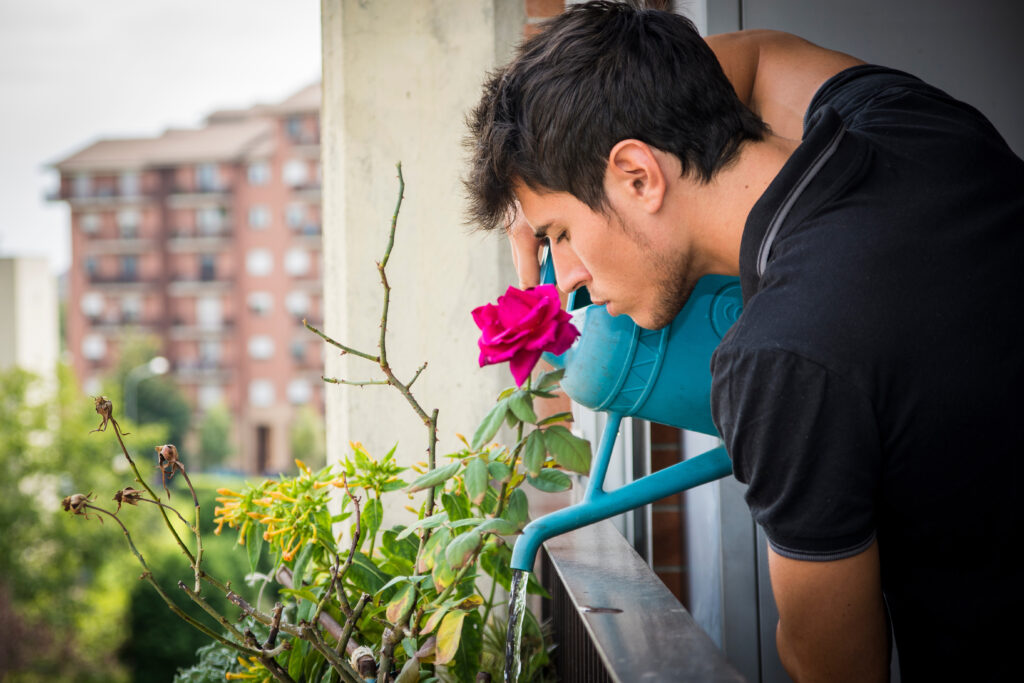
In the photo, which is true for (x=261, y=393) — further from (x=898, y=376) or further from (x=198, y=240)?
(x=898, y=376)

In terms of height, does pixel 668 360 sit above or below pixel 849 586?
above

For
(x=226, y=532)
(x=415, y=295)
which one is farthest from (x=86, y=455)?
(x=415, y=295)

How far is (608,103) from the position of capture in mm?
877

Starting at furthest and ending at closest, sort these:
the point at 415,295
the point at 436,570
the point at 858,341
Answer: the point at 415,295
the point at 436,570
the point at 858,341

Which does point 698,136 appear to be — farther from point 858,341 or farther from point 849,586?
point 849,586

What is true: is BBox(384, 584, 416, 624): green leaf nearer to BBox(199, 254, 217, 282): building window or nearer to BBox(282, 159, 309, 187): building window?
BBox(282, 159, 309, 187): building window

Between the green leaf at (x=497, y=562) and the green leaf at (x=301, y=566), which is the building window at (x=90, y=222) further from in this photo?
the green leaf at (x=497, y=562)

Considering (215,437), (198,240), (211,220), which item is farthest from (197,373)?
(211,220)

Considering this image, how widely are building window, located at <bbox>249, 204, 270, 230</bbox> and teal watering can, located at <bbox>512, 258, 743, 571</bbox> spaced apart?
1638 inches

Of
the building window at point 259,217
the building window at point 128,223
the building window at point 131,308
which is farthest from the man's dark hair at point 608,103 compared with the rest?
the building window at point 128,223

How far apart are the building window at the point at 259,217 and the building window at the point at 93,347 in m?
8.73

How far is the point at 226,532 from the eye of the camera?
23266mm

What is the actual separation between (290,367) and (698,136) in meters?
41.0

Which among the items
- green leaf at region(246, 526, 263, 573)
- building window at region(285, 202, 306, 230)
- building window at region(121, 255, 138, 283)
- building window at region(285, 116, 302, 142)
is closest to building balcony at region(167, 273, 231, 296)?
building window at region(121, 255, 138, 283)
